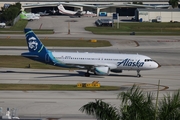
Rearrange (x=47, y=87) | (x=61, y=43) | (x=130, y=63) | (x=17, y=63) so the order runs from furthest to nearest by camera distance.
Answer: (x=61, y=43), (x=17, y=63), (x=130, y=63), (x=47, y=87)

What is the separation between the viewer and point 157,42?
11456 cm

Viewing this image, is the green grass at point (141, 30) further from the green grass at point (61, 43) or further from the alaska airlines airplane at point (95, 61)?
the alaska airlines airplane at point (95, 61)

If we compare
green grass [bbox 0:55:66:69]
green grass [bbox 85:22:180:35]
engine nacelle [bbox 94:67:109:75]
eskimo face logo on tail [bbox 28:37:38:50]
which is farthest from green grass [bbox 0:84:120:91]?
green grass [bbox 85:22:180:35]

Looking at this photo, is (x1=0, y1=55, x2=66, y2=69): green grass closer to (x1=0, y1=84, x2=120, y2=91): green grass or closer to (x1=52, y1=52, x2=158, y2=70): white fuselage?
(x1=52, y1=52, x2=158, y2=70): white fuselage

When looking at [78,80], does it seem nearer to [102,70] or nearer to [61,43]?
[102,70]

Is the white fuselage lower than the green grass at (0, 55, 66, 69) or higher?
higher

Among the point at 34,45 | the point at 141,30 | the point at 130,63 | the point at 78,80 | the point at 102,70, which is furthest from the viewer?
the point at 141,30

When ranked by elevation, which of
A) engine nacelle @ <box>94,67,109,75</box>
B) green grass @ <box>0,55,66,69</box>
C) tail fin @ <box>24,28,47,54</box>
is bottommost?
green grass @ <box>0,55,66,69</box>

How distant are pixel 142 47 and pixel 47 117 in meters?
65.8

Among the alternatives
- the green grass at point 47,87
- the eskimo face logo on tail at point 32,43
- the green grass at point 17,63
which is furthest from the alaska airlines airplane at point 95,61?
the green grass at point 17,63

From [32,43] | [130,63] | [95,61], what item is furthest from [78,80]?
[32,43]

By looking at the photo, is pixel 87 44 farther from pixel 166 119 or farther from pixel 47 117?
pixel 166 119

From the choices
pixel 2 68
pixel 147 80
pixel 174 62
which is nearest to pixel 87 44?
pixel 174 62

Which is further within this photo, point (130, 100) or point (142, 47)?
point (142, 47)
